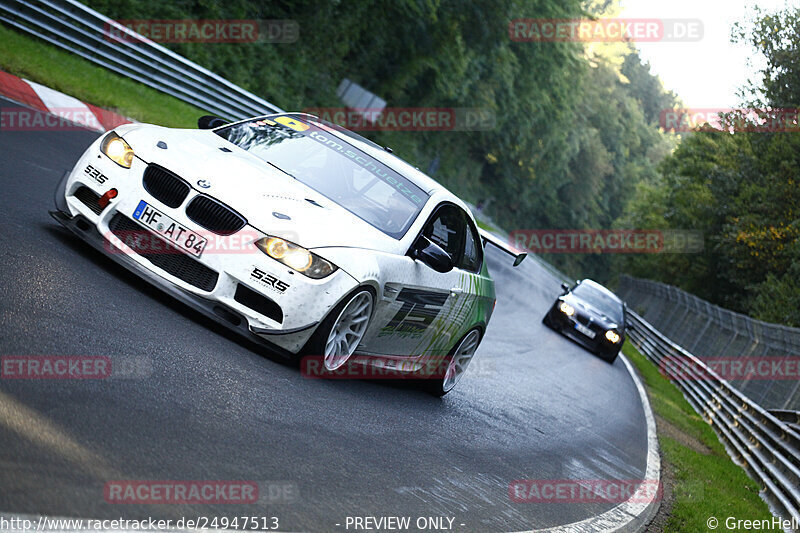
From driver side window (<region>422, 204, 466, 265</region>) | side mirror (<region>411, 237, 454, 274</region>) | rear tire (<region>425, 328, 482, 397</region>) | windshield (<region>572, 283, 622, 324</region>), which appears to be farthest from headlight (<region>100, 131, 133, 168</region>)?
windshield (<region>572, 283, 622, 324</region>)

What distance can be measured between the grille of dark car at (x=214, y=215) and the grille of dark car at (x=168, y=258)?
0.81 ft

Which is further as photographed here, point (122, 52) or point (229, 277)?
point (122, 52)

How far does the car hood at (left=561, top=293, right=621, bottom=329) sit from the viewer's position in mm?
22266

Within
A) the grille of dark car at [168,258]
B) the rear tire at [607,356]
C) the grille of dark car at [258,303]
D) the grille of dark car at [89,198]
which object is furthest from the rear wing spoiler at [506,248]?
the rear tire at [607,356]

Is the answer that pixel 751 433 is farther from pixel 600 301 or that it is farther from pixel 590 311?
pixel 600 301

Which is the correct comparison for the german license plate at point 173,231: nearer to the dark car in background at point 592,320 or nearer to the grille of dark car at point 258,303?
the grille of dark car at point 258,303

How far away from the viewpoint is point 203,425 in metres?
5.22

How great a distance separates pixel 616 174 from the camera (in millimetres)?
89938

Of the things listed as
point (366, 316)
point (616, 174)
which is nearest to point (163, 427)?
point (366, 316)

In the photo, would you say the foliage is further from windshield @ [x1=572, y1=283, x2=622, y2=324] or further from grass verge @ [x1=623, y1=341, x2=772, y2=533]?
grass verge @ [x1=623, y1=341, x2=772, y2=533]

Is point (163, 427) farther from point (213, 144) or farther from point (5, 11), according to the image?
point (5, 11)

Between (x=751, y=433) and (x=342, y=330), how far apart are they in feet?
31.0

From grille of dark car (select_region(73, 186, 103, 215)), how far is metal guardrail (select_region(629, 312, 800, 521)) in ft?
24.1

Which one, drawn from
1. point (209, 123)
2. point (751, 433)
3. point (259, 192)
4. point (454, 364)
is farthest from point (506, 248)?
point (751, 433)
